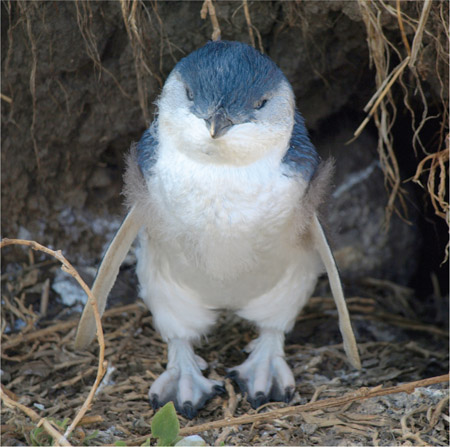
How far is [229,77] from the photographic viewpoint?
7.16ft

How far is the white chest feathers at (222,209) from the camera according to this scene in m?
2.28

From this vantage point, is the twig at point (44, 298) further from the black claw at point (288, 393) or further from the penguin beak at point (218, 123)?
the penguin beak at point (218, 123)

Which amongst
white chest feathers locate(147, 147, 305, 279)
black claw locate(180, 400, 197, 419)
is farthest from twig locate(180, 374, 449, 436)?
white chest feathers locate(147, 147, 305, 279)

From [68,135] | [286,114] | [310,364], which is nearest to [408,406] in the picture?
[310,364]

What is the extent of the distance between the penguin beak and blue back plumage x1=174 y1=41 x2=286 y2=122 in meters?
0.02

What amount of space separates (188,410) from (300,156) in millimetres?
1071

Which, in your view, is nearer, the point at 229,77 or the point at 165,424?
the point at 165,424

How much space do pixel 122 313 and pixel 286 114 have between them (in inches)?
58.3

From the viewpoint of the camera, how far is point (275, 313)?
285 cm

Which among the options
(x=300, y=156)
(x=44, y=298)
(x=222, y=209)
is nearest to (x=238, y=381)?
(x=222, y=209)

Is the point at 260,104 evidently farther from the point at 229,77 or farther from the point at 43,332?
the point at 43,332

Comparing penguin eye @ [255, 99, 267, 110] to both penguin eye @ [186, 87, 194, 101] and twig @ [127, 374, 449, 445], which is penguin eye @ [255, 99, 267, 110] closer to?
penguin eye @ [186, 87, 194, 101]

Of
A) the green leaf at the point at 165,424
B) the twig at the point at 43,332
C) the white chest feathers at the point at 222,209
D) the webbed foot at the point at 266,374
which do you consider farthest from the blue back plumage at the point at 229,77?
the twig at the point at 43,332

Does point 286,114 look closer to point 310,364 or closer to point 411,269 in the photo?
point 310,364
